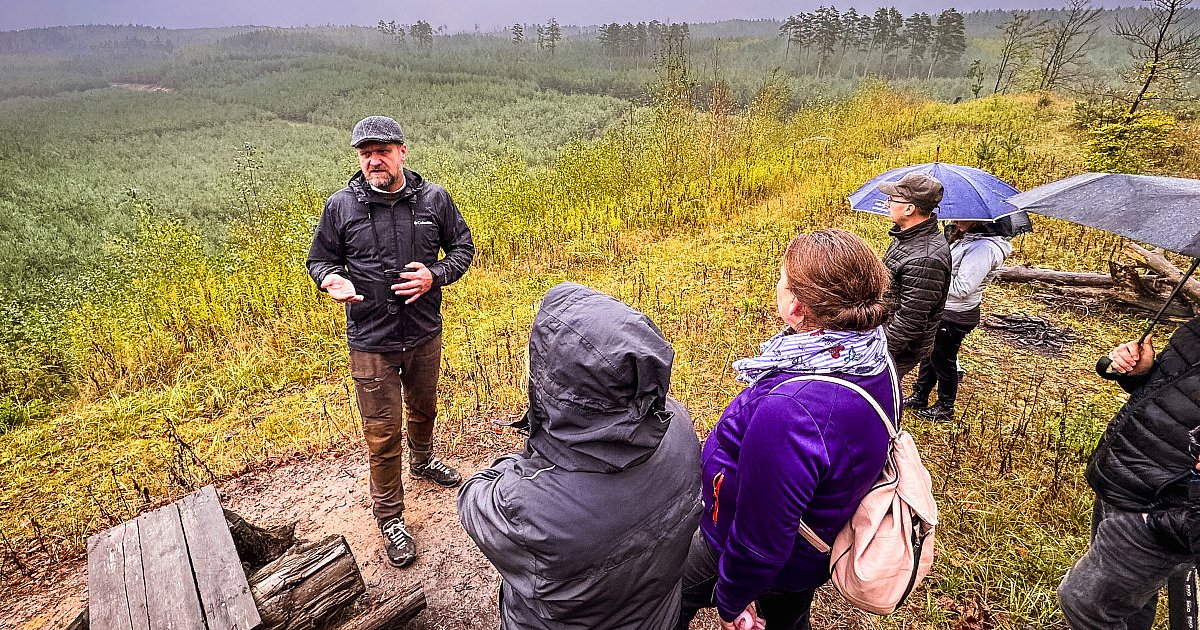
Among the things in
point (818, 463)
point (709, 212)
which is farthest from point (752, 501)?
point (709, 212)

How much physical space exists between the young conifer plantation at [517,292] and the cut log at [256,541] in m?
1.33

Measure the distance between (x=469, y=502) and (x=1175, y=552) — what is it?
221 centimetres

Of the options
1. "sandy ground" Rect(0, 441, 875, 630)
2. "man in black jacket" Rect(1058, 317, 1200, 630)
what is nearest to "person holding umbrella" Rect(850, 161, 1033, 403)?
"man in black jacket" Rect(1058, 317, 1200, 630)

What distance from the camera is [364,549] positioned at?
288cm

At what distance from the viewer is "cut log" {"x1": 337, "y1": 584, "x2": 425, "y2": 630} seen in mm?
2119

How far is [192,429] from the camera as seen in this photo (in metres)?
3.96

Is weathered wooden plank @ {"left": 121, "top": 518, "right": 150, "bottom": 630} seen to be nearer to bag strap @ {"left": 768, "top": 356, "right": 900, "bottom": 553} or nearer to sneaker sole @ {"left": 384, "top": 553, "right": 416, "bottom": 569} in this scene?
sneaker sole @ {"left": 384, "top": 553, "right": 416, "bottom": 569}

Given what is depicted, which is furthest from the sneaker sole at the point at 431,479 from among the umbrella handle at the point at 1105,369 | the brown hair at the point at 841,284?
the umbrella handle at the point at 1105,369

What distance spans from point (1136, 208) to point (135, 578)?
387 centimetres

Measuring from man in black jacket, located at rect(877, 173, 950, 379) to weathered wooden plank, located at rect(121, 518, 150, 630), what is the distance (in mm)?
3464

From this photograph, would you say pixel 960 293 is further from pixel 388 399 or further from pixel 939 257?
pixel 388 399

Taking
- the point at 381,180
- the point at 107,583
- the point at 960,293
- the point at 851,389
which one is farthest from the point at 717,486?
the point at 960,293

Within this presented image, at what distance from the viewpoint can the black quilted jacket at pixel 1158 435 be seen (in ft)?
5.05

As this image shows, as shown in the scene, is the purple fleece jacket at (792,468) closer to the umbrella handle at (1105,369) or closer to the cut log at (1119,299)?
the umbrella handle at (1105,369)
